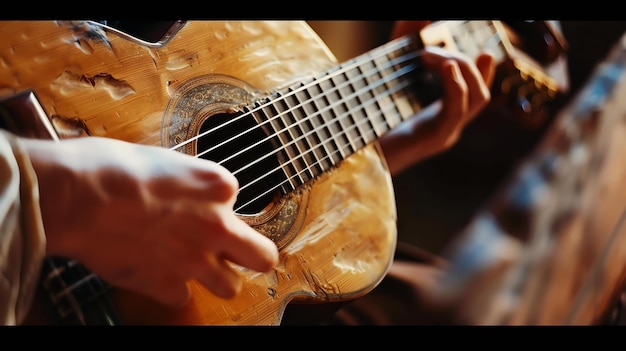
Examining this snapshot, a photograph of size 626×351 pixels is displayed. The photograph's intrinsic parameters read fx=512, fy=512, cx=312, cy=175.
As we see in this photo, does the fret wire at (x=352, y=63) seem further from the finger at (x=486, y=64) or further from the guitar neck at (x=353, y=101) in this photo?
the finger at (x=486, y=64)

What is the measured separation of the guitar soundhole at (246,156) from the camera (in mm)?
541

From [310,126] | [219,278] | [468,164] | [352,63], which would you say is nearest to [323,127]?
[310,126]

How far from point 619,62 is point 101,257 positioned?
1.29 meters

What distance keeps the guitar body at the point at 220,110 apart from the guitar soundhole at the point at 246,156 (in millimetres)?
11

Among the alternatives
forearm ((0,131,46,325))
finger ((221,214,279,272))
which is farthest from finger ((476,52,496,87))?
forearm ((0,131,46,325))

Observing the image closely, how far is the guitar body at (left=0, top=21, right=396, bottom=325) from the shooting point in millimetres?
468

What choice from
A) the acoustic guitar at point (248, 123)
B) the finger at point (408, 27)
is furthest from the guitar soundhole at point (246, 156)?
the finger at point (408, 27)

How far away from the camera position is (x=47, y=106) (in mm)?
456

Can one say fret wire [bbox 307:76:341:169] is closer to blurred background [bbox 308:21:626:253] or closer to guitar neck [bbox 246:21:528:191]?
guitar neck [bbox 246:21:528:191]

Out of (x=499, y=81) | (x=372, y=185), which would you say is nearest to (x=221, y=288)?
(x=372, y=185)

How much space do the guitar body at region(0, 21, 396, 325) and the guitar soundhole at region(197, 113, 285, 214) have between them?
0.04 ft

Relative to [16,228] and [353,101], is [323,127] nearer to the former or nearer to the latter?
[353,101]

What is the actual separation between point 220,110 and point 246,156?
57 millimetres
